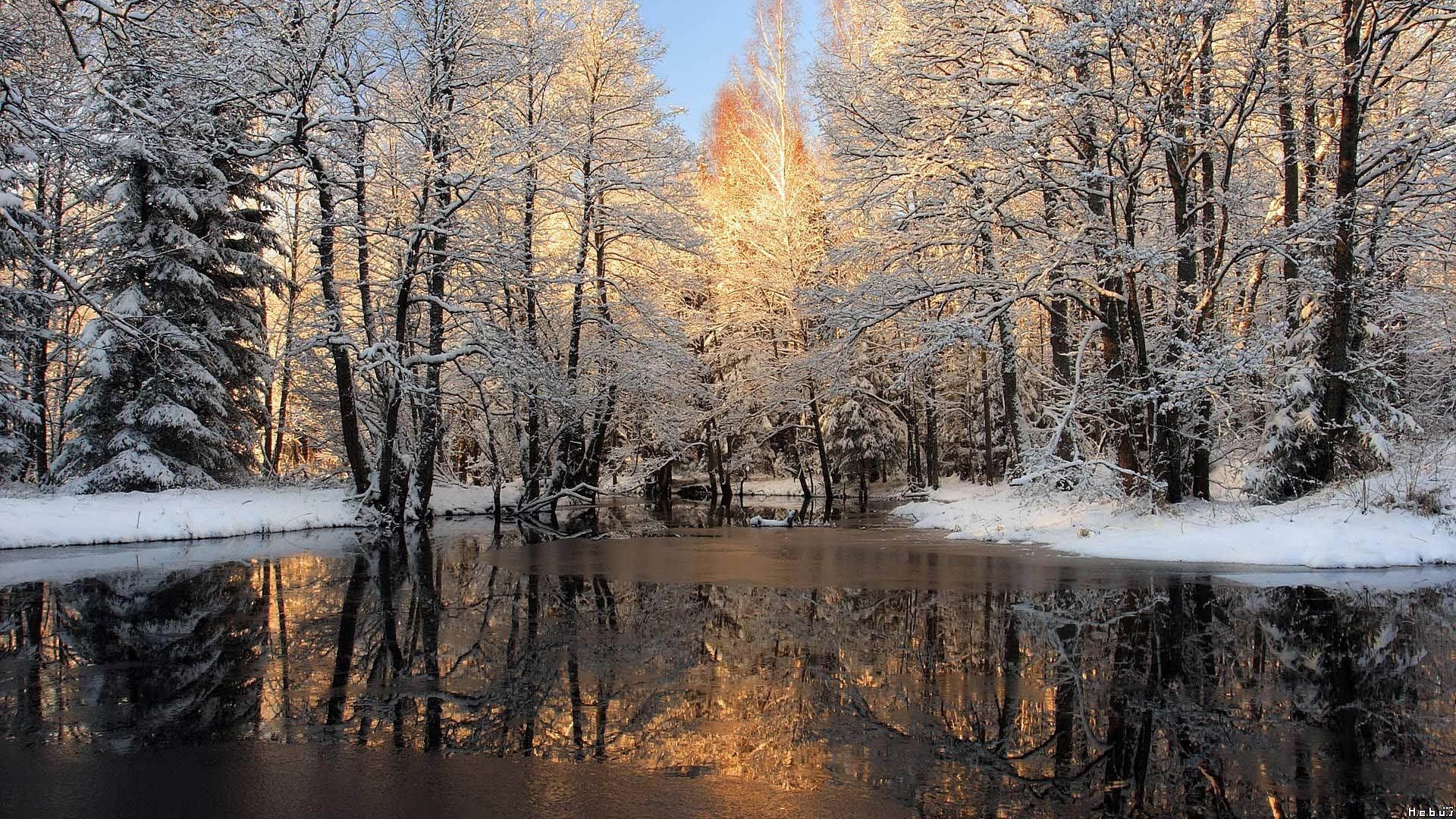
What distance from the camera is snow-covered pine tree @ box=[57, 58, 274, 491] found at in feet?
61.3

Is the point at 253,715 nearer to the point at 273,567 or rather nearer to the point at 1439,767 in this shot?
the point at 1439,767

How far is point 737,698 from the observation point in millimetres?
5535

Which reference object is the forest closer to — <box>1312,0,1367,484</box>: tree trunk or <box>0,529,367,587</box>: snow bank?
<box>1312,0,1367,484</box>: tree trunk

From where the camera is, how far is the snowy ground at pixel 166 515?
594 inches

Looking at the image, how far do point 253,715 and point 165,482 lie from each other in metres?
16.4

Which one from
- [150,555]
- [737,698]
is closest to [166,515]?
[150,555]

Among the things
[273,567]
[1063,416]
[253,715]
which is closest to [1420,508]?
[1063,416]

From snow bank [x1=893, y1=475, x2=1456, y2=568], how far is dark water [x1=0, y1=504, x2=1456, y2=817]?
107 centimetres

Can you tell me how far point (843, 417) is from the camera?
4062 cm

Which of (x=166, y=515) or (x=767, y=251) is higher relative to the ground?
(x=767, y=251)

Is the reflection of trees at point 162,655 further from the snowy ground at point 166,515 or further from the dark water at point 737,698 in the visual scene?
the snowy ground at point 166,515

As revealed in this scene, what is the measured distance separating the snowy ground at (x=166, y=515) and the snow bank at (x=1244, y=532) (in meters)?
15.1

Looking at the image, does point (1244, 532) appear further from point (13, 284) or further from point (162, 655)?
point (13, 284)

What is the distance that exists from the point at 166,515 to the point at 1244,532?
1947 centimetres
